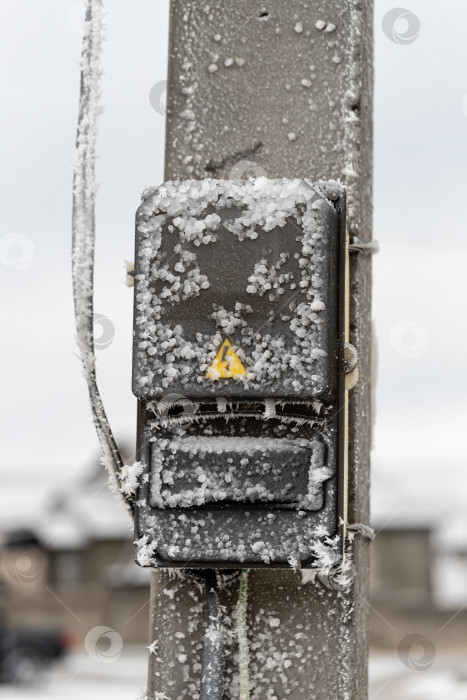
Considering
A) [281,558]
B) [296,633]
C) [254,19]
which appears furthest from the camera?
[254,19]

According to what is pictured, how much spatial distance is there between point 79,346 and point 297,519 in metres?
0.43

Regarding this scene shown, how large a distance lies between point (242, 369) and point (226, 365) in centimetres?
2

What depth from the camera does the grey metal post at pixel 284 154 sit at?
1.29 metres

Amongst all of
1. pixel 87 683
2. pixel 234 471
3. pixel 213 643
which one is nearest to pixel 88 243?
pixel 234 471

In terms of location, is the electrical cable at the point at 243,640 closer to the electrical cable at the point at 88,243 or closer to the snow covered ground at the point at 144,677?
the electrical cable at the point at 88,243

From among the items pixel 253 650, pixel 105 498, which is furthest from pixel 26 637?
pixel 253 650

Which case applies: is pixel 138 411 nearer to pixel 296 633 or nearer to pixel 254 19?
pixel 296 633

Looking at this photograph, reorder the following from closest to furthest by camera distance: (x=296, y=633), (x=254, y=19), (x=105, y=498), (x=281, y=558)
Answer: (x=281, y=558)
(x=296, y=633)
(x=254, y=19)
(x=105, y=498)

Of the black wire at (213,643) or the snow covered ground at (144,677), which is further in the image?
the snow covered ground at (144,677)

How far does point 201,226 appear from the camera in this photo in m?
1.19

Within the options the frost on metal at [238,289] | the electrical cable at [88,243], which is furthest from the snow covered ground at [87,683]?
the frost on metal at [238,289]

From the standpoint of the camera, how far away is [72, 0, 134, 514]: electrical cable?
51.4 inches

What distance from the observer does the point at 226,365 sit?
1160mm

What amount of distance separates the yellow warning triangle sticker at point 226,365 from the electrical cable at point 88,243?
0.78 feet
